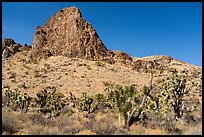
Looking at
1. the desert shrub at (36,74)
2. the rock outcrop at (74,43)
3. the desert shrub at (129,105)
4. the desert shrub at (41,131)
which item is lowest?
the desert shrub at (41,131)

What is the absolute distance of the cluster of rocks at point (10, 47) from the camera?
2083 inches

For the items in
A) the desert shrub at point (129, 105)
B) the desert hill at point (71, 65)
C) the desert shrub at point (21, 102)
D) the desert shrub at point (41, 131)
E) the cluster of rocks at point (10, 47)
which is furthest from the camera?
the cluster of rocks at point (10, 47)

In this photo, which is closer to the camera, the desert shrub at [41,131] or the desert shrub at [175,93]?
the desert shrub at [41,131]

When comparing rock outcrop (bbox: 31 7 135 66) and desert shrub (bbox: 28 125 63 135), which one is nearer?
desert shrub (bbox: 28 125 63 135)

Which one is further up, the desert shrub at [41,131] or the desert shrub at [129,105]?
the desert shrub at [129,105]

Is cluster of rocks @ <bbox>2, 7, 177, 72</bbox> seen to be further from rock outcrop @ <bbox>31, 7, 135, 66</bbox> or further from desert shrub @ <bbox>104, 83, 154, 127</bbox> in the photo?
desert shrub @ <bbox>104, 83, 154, 127</bbox>

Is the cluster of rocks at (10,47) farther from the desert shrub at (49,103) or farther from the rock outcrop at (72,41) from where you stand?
the desert shrub at (49,103)

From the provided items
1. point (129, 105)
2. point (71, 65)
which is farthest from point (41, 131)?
point (71, 65)

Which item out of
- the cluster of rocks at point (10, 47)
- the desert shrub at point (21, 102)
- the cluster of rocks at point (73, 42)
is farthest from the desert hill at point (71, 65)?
the cluster of rocks at point (10, 47)

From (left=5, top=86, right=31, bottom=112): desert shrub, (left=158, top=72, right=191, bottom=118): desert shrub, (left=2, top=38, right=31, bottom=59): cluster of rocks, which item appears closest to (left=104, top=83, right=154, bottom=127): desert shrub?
(left=158, top=72, right=191, bottom=118): desert shrub

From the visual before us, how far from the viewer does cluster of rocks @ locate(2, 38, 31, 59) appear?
52906mm

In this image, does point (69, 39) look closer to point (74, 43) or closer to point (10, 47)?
point (74, 43)

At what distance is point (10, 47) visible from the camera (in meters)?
55.4

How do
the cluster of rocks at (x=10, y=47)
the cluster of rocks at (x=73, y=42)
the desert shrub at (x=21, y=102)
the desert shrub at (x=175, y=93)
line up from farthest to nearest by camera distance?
1. the cluster of rocks at (x=10, y=47)
2. the cluster of rocks at (x=73, y=42)
3. the desert shrub at (x=21, y=102)
4. the desert shrub at (x=175, y=93)
